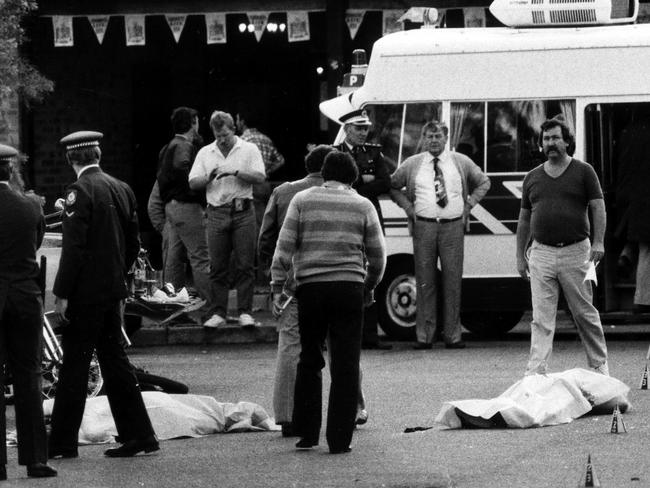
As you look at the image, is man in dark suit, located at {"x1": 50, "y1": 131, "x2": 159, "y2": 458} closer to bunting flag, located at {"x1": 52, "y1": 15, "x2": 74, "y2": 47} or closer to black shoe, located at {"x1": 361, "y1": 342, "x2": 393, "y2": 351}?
black shoe, located at {"x1": 361, "y1": 342, "x2": 393, "y2": 351}

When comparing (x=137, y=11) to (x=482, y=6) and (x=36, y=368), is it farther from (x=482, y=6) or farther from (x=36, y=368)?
(x=36, y=368)

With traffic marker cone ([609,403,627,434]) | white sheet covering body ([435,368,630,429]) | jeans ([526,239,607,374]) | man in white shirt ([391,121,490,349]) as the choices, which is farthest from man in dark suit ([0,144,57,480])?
man in white shirt ([391,121,490,349])

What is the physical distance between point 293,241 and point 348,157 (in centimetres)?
61

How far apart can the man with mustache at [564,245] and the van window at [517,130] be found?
3.91 m

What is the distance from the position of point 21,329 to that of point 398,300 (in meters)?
7.54

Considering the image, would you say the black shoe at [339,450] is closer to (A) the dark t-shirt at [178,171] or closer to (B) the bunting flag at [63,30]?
(A) the dark t-shirt at [178,171]

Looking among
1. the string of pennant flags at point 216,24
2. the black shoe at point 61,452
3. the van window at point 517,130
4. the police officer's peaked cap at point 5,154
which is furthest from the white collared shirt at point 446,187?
the police officer's peaked cap at point 5,154

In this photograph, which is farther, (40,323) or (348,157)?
(348,157)

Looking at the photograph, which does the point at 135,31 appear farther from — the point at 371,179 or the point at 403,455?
→ the point at 403,455

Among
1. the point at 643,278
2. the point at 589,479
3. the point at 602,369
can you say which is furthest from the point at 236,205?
the point at 589,479

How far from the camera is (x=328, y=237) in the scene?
994 centimetres

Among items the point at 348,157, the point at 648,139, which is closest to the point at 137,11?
the point at 648,139

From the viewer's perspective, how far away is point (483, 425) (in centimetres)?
1065

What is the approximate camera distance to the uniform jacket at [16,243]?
926 cm
